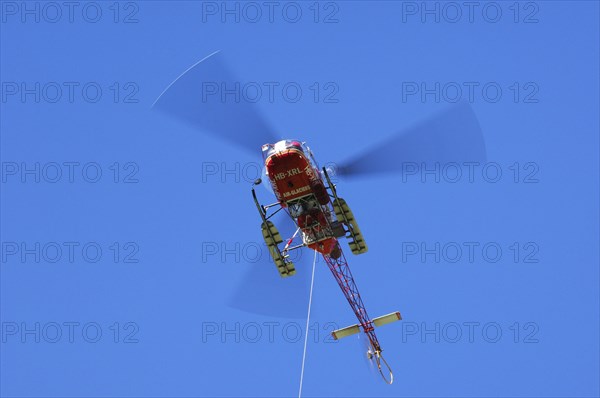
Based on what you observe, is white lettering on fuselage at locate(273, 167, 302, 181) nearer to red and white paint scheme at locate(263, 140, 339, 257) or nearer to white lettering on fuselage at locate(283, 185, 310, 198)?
red and white paint scheme at locate(263, 140, 339, 257)

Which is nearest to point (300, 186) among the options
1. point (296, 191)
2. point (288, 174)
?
point (296, 191)

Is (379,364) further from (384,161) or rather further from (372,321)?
(384,161)

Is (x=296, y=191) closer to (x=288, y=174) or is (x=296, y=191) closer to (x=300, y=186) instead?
(x=300, y=186)

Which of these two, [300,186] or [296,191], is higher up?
[300,186]

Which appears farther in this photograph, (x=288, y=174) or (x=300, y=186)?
(x=300, y=186)

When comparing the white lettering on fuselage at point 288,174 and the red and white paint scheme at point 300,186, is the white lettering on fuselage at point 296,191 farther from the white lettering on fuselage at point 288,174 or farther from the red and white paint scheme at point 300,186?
the white lettering on fuselage at point 288,174

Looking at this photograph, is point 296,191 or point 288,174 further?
point 296,191

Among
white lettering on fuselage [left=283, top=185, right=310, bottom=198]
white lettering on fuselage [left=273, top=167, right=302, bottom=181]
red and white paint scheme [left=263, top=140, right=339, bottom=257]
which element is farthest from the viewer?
white lettering on fuselage [left=283, top=185, right=310, bottom=198]

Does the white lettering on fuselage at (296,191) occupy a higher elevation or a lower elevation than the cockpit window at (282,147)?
lower

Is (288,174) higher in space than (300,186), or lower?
higher
